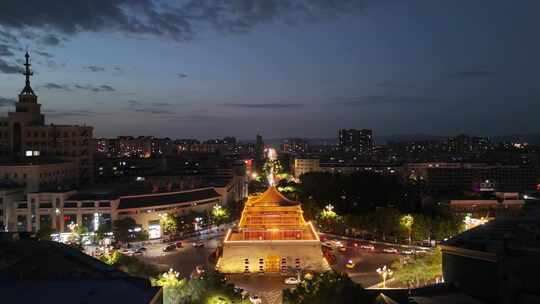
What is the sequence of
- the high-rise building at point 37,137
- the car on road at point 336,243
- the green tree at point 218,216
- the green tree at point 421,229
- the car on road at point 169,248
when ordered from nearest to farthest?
the car on road at point 169,248
the car on road at point 336,243
the green tree at point 421,229
the green tree at point 218,216
the high-rise building at point 37,137

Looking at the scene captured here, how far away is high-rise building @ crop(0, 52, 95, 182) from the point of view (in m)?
46.9

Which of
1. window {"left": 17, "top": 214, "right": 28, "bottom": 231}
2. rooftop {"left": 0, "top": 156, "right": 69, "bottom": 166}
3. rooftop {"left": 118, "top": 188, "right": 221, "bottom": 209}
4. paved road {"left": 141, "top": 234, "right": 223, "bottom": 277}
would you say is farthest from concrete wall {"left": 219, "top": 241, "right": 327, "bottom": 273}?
rooftop {"left": 0, "top": 156, "right": 69, "bottom": 166}

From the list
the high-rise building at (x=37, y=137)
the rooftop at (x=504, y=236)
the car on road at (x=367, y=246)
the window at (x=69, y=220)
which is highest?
the high-rise building at (x=37, y=137)

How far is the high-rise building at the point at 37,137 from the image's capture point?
46875 mm

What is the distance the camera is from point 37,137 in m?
47.6

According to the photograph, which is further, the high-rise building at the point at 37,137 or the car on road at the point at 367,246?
the high-rise building at the point at 37,137

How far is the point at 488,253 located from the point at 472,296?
133 centimetres

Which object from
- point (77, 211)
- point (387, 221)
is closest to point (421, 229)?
point (387, 221)

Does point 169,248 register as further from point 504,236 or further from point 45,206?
point 504,236

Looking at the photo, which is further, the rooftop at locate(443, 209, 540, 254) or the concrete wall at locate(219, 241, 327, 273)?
the concrete wall at locate(219, 241, 327, 273)

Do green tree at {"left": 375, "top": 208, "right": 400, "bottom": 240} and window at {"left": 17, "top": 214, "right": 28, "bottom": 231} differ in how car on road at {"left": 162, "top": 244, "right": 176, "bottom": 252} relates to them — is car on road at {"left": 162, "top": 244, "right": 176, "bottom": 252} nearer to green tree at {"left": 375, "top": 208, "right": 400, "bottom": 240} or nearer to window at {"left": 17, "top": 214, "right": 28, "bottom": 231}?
window at {"left": 17, "top": 214, "right": 28, "bottom": 231}

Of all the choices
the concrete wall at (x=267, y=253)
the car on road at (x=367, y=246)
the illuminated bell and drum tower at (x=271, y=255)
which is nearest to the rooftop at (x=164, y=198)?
the illuminated bell and drum tower at (x=271, y=255)

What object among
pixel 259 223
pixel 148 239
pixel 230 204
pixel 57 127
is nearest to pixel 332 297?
pixel 259 223

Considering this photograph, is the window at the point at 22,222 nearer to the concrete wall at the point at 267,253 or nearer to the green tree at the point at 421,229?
the concrete wall at the point at 267,253
